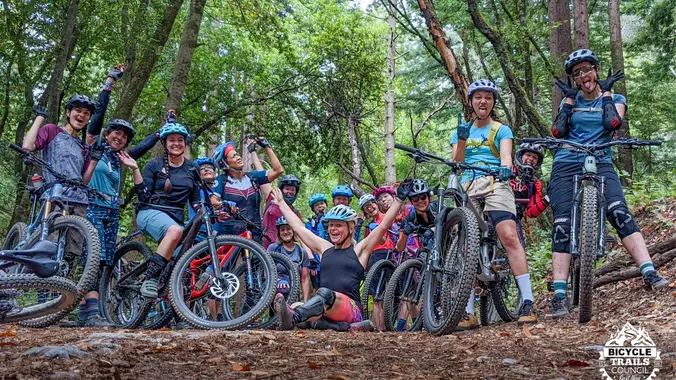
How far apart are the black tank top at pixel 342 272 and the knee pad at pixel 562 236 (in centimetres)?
199

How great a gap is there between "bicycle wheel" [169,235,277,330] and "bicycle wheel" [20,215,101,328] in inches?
30.6

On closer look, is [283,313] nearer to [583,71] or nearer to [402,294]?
[402,294]

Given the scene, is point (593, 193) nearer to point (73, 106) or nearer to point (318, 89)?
point (73, 106)

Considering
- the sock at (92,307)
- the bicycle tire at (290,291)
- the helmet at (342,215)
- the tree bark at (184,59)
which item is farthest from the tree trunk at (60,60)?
the helmet at (342,215)

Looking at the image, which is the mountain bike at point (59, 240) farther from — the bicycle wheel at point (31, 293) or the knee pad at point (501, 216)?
the knee pad at point (501, 216)

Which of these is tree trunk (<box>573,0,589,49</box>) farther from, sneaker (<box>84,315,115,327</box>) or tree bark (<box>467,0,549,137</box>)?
sneaker (<box>84,315,115,327</box>)

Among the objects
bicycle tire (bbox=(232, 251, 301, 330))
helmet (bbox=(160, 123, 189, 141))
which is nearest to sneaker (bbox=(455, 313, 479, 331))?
bicycle tire (bbox=(232, 251, 301, 330))

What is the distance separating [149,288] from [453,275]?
3062 millimetres

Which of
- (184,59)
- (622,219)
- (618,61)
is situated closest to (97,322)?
(622,219)

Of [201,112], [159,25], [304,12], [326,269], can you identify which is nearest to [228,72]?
[201,112]

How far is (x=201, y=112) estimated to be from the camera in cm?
1816

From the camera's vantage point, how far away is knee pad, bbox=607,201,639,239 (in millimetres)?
5676

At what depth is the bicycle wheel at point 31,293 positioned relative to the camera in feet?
14.3

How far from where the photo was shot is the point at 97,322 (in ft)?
21.8
